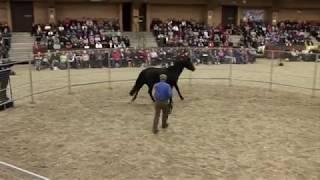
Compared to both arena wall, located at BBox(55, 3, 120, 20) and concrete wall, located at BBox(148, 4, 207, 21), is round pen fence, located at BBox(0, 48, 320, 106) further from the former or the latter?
concrete wall, located at BBox(148, 4, 207, 21)

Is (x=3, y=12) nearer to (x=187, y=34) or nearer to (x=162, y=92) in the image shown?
(x=187, y=34)

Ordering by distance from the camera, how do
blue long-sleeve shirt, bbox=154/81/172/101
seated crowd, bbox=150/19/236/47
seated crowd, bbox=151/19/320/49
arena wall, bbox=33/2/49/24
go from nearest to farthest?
blue long-sleeve shirt, bbox=154/81/172/101 → seated crowd, bbox=150/19/236/47 → seated crowd, bbox=151/19/320/49 → arena wall, bbox=33/2/49/24

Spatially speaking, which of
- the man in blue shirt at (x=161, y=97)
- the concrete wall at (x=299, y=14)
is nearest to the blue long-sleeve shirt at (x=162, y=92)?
the man in blue shirt at (x=161, y=97)

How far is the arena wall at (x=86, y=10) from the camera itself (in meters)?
33.1

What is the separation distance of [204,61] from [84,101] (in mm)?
9883

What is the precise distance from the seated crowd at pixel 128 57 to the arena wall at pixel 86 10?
12.8 meters

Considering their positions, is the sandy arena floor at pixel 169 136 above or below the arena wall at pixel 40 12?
below

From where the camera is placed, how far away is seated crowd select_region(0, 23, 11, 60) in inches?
1012

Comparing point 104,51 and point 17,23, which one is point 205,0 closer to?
point 17,23

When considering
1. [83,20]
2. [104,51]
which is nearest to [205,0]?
[83,20]

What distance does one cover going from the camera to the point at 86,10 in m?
33.7

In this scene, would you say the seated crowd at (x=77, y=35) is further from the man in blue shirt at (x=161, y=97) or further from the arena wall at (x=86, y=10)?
the man in blue shirt at (x=161, y=97)

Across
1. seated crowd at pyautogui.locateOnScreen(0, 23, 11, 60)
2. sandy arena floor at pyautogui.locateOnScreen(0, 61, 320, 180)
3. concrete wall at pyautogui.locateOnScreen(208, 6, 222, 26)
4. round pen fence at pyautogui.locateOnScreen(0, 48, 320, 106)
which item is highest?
concrete wall at pyautogui.locateOnScreen(208, 6, 222, 26)

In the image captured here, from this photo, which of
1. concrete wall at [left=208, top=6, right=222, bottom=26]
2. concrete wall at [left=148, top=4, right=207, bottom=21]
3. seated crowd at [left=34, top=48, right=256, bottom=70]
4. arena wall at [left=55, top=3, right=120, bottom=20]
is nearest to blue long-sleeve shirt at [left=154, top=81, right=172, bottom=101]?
seated crowd at [left=34, top=48, right=256, bottom=70]
